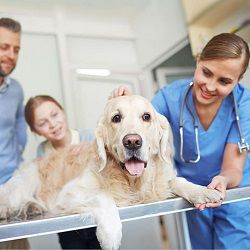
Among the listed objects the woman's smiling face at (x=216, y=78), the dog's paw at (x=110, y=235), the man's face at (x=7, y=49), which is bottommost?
the dog's paw at (x=110, y=235)

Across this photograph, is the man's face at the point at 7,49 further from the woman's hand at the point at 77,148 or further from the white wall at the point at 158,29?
the white wall at the point at 158,29

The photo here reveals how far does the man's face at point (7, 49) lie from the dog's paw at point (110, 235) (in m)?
1.27

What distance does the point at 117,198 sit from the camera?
3.66ft

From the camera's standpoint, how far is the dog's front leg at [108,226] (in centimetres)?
90

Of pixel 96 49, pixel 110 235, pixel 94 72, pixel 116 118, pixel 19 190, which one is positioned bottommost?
pixel 110 235

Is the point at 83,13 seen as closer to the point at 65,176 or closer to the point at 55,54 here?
the point at 55,54

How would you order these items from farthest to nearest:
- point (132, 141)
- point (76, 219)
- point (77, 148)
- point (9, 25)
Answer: point (9, 25)
point (77, 148)
point (132, 141)
point (76, 219)

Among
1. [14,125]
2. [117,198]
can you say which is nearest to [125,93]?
[117,198]

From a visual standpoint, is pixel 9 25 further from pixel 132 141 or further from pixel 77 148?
pixel 132 141

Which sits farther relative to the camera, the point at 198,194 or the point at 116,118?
the point at 116,118

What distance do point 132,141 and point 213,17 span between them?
1122 mm

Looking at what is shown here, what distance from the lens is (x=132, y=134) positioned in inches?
41.1

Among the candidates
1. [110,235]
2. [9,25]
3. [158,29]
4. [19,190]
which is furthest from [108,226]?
[158,29]

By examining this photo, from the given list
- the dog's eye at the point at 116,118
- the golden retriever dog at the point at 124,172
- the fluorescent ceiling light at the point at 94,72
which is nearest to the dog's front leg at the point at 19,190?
the golden retriever dog at the point at 124,172
